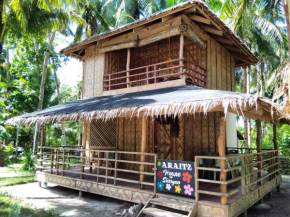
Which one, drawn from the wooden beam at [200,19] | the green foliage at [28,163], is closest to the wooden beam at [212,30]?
the wooden beam at [200,19]

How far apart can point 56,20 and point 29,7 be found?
1.44 meters

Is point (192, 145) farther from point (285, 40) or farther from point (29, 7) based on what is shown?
point (285, 40)

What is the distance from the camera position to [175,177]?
5.64m

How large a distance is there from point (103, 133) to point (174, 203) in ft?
18.0

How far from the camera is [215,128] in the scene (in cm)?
868

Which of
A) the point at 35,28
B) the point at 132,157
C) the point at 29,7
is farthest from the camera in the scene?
the point at 35,28

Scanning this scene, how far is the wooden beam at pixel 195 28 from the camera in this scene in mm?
7873

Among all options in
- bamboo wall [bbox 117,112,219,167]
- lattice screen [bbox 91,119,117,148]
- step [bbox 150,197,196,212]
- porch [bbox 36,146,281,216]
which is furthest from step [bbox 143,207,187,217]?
lattice screen [bbox 91,119,117,148]

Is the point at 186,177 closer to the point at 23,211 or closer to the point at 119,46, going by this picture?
the point at 23,211

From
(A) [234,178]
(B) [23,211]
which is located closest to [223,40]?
(A) [234,178]

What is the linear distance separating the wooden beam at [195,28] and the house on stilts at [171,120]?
49 millimetres

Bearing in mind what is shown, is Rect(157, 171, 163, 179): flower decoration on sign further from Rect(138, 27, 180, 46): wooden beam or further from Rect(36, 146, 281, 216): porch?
Rect(138, 27, 180, 46): wooden beam

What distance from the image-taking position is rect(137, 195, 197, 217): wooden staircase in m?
5.14

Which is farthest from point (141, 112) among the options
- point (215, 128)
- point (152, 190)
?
point (215, 128)
